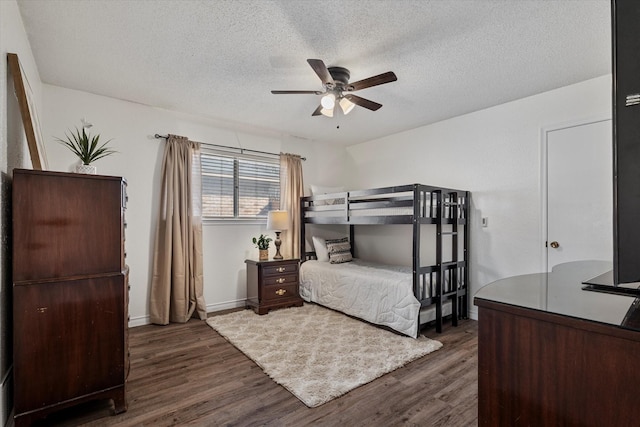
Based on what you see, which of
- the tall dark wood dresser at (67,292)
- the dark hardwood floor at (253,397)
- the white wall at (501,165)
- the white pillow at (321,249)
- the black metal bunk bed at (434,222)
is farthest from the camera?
the white pillow at (321,249)

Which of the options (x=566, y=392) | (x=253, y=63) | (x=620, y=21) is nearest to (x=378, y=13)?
(x=253, y=63)

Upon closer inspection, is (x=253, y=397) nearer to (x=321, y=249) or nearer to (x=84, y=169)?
(x=84, y=169)

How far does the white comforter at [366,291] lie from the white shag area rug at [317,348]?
131 millimetres

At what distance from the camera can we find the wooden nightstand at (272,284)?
3.89 meters

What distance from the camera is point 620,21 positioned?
2.69ft

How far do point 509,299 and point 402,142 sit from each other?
3.87 m

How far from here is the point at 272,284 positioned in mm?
3965

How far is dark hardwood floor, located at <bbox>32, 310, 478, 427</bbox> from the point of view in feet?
6.13

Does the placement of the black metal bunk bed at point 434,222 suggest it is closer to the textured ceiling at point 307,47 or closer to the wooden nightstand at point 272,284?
the wooden nightstand at point 272,284

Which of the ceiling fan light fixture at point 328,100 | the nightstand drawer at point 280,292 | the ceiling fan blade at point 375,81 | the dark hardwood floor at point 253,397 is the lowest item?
the dark hardwood floor at point 253,397

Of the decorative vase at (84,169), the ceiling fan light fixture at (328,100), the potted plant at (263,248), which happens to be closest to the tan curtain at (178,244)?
the potted plant at (263,248)

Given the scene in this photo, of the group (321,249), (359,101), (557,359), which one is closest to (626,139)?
(557,359)

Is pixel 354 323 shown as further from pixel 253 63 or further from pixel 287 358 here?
pixel 253 63

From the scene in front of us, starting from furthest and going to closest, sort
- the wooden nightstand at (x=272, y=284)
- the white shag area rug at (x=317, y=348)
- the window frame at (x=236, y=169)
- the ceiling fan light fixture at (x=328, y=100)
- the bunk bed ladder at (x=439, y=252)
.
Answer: the window frame at (x=236, y=169), the wooden nightstand at (x=272, y=284), the bunk bed ladder at (x=439, y=252), the ceiling fan light fixture at (x=328, y=100), the white shag area rug at (x=317, y=348)
